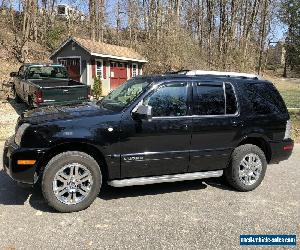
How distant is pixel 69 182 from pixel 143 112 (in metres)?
1.37

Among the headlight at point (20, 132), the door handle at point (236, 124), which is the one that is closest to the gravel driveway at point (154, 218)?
the headlight at point (20, 132)

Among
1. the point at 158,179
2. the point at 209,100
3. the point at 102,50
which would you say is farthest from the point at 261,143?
the point at 102,50

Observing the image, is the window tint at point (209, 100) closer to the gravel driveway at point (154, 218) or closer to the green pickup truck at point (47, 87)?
the gravel driveway at point (154, 218)

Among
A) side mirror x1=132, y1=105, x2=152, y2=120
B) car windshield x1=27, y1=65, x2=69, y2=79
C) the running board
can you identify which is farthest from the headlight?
car windshield x1=27, y1=65, x2=69, y2=79

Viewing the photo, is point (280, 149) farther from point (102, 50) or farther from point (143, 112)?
point (102, 50)

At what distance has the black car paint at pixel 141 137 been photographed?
4809 millimetres

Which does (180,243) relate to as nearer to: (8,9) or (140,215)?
(140,215)

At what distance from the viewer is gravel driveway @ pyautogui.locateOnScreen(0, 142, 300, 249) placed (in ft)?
13.7

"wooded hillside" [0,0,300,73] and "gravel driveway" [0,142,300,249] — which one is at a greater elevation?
Answer: "wooded hillside" [0,0,300,73]

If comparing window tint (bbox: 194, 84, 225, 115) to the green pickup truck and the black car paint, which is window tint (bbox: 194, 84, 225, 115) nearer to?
the black car paint

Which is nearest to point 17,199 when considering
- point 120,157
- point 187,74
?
point 120,157

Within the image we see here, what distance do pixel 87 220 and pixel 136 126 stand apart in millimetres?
1420

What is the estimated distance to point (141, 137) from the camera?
5230 mm

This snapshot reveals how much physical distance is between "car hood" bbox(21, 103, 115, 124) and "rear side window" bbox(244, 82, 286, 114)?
2387 millimetres
